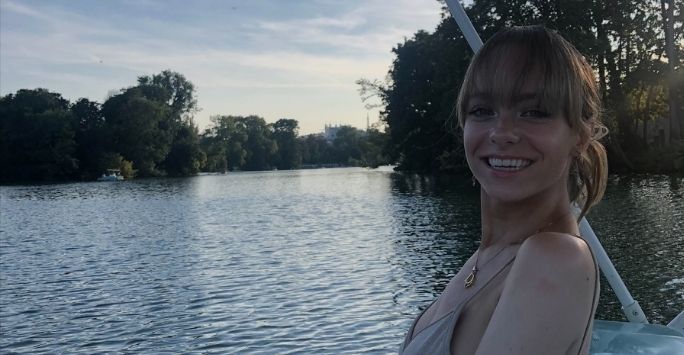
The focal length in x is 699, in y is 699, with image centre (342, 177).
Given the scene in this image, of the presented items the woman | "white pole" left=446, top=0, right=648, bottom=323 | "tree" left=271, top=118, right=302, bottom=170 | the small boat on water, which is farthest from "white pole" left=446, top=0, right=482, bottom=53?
"tree" left=271, top=118, right=302, bottom=170

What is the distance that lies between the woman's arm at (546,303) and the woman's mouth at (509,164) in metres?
0.20

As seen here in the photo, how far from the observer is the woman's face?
121 centimetres

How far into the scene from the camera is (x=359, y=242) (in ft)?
71.7

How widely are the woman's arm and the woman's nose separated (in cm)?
24

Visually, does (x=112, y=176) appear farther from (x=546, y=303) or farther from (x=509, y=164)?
(x=546, y=303)

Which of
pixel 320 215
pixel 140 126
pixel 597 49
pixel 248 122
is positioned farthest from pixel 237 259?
pixel 248 122

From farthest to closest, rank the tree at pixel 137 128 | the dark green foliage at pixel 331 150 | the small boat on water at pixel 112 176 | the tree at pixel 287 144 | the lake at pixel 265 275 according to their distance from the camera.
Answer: the dark green foliage at pixel 331 150
the tree at pixel 287 144
the tree at pixel 137 128
the small boat on water at pixel 112 176
the lake at pixel 265 275

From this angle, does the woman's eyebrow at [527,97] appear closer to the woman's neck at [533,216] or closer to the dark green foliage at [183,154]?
the woman's neck at [533,216]

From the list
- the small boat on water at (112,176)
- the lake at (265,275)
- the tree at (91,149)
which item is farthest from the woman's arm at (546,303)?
the tree at (91,149)

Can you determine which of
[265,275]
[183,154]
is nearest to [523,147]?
[265,275]

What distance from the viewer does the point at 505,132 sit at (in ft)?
4.03

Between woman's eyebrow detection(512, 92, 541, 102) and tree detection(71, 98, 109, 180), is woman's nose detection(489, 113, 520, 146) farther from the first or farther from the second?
tree detection(71, 98, 109, 180)

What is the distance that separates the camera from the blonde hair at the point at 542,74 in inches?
47.6

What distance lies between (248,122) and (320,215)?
14714 centimetres
